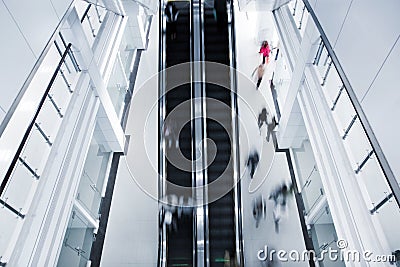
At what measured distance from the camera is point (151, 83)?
854 cm

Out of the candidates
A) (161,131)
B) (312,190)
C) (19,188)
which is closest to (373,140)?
(312,190)

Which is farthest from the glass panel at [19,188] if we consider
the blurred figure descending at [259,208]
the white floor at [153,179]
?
the blurred figure descending at [259,208]

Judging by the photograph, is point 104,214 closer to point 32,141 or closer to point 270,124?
point 32,141

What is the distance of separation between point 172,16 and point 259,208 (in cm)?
470

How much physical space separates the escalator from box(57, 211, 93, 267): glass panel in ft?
5.16

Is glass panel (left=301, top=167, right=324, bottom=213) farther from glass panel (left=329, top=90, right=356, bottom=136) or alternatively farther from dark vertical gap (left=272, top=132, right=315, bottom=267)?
glass panel (left=329, top=90, right=356, bottom=136)

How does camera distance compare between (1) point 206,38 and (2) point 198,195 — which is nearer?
(2) point 198,195

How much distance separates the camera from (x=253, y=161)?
731 centimetres

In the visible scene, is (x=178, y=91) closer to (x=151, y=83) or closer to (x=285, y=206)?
(x=151, y=83)

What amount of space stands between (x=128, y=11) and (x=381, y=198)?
6.40m

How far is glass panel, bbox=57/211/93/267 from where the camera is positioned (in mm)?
4230

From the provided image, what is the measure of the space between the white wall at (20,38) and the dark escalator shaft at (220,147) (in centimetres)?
389

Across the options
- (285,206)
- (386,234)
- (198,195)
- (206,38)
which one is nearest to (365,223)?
(386,234)

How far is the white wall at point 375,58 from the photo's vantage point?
2717mm
